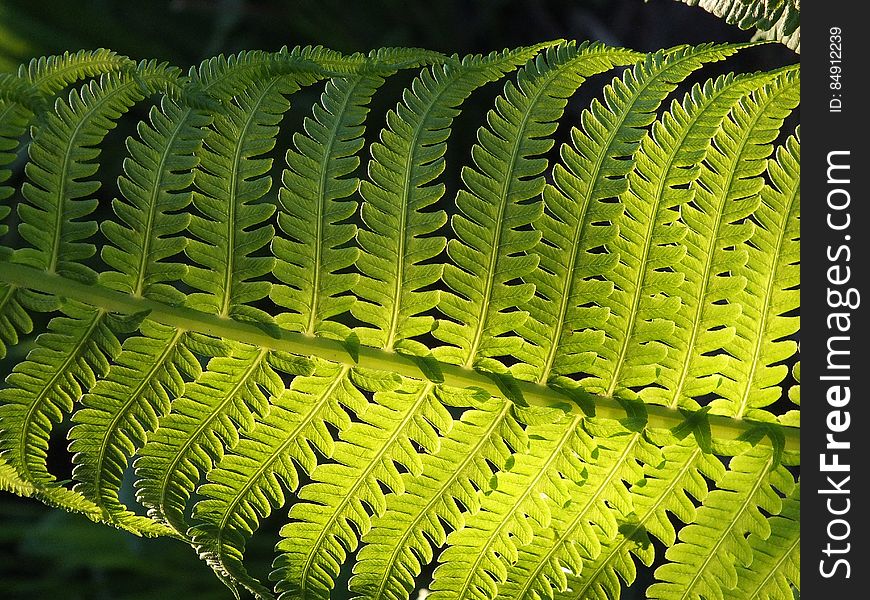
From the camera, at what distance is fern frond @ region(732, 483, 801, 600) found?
135 cm

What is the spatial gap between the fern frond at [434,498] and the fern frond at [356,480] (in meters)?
0.02

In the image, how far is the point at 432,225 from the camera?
123cm

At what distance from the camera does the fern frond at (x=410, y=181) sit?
122 centimetres

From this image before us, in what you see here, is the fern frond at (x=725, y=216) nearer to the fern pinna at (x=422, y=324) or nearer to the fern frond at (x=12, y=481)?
the fern pinna at (x=422, y=324)

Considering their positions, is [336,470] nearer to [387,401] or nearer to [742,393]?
[387,401]

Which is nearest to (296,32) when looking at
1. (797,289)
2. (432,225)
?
(432,225)

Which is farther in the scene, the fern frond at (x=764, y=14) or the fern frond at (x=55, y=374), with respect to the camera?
the fern frond at (x=764, y=14)

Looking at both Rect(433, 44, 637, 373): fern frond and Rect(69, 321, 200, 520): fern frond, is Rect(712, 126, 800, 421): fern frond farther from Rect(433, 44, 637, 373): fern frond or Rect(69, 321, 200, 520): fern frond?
Rect(69, 321, 200, 520): fern frond

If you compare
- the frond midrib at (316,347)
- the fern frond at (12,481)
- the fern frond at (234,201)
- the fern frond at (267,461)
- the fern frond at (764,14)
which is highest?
the fern frond at (764,14)

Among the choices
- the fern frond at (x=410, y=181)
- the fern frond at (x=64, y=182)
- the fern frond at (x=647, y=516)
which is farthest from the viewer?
the fern frond at (x=647, y=516)

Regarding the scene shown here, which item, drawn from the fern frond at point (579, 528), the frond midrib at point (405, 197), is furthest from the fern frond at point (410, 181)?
the fern frond at point (579, 528)

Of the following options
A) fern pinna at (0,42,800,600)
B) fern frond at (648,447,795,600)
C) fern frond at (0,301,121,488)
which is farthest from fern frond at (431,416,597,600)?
fern frond at (0,301,121,488)

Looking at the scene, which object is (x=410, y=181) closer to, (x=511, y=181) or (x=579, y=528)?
(x=511, y=181)
